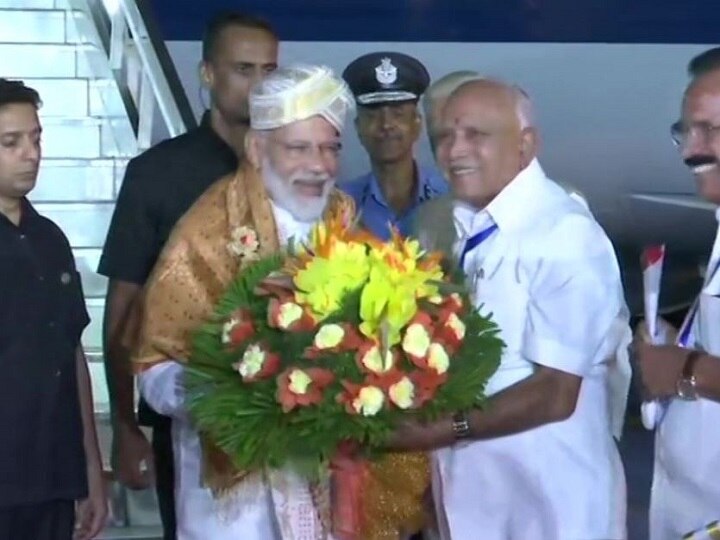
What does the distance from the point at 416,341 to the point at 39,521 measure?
1.09 meters

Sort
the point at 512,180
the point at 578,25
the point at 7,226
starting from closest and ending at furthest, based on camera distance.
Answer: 1. the point at 512,180
2. the point at 7,226
3. the point at 578,25

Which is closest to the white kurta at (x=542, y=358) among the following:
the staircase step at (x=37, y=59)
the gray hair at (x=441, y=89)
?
the gray hair at (x=441, y=89)

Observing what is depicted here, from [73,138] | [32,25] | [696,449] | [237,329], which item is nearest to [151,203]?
[237,329]

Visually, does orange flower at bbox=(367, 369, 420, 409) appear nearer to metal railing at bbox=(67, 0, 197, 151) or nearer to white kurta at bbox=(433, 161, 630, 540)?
white kurta at bbox=(433, 161, 630, 540)

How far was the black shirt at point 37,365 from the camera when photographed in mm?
3791

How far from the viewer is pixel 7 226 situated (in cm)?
382

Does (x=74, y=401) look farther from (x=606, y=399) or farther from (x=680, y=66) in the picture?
(x=680, y=66)

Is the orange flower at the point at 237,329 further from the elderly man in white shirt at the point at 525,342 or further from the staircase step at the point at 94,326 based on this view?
the staircase step at the point at 94,326

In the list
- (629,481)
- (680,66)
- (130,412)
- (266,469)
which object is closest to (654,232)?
(680,66)

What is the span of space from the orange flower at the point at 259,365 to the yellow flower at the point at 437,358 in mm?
259

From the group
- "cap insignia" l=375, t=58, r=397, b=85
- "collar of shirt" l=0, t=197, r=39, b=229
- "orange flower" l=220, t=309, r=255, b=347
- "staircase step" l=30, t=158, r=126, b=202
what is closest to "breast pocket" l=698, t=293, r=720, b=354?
"orange flower" l=220, t=309, r=255, b=347

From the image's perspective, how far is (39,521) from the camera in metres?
3.90

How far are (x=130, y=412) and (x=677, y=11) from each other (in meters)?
4.24

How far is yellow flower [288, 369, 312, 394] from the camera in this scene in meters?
3.18
